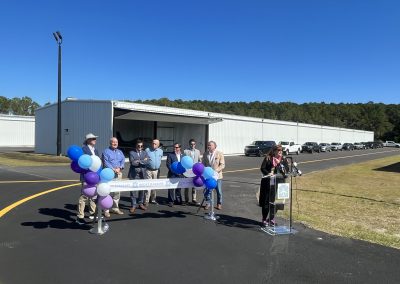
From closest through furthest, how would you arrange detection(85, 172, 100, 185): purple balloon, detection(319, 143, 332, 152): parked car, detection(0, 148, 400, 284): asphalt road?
1. detection(0, 148, 400, 284): asphalt road
2. detection(85, 172, 100, 185): purple balloon
3. detection(319, 143, 332, 152): parked car

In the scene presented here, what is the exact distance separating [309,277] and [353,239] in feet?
8.21

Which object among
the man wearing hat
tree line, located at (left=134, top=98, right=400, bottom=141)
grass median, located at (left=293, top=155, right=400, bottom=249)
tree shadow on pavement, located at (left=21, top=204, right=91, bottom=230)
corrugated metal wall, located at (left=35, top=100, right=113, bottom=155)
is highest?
tree line, located at (left=134, top=98, right=400, bottom=141)

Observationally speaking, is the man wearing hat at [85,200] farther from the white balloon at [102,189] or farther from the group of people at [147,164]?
the white balloon at [102,189]

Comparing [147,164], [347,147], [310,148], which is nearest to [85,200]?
[147,164]

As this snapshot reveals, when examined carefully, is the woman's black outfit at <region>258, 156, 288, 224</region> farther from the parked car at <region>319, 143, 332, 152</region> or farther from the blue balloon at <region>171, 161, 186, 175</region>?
the parked car at <region>319, 143, 332, 152</region>

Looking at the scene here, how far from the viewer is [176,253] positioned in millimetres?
6250

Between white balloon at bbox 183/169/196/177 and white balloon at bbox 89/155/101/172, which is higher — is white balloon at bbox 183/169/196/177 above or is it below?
below

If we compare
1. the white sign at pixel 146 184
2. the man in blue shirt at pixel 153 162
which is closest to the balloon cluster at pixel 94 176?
the white sign at pixel 146 184

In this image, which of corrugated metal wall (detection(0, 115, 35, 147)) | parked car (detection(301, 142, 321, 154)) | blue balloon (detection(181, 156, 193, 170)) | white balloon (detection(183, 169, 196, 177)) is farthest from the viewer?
corrugated metal wall (detection(0, 115, 35, 147))

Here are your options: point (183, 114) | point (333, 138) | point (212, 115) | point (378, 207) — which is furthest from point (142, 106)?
point (333, 138)

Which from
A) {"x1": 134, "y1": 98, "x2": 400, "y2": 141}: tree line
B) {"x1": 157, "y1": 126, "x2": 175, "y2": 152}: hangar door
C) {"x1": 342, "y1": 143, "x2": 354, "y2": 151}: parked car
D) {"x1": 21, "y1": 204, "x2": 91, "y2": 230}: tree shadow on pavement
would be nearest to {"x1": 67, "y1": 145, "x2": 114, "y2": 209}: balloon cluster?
{"x1": 21, "y1": 204, "x2": 91, "y2": 230}: tree shadow on pavement

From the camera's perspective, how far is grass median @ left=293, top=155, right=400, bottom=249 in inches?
316

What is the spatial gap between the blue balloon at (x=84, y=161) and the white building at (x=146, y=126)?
2269 cm

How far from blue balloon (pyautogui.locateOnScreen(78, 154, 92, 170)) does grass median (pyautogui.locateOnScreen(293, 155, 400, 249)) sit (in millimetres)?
4681
